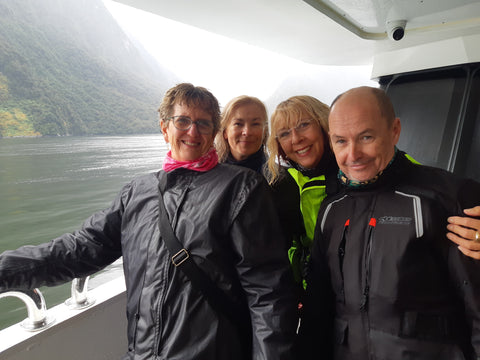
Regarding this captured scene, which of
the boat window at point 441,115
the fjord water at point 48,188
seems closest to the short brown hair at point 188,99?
the fjord water at point 48,188

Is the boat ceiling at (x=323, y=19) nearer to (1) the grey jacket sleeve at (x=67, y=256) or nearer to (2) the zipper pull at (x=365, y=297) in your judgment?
(1) the grey jacket sleeve at (x=67, y=256)

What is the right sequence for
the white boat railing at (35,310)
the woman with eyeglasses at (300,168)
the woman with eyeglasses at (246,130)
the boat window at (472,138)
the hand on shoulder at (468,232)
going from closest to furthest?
the hand on shoulder at (468,232)
the white boat railing at (35,310)
the woman with eyeglasses at (300,168)
the woman with eyeglasses at (246,130)
the boat window at (472,138)

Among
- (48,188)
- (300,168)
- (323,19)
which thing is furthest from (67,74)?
(300,168)

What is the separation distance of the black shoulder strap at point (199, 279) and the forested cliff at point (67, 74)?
272 cm

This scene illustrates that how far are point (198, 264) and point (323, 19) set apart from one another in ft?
8.16

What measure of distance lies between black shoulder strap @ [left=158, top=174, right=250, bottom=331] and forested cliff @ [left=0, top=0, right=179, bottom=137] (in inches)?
107

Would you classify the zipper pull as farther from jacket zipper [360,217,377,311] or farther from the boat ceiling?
the boat ceiling

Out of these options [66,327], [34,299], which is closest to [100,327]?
[66,327]

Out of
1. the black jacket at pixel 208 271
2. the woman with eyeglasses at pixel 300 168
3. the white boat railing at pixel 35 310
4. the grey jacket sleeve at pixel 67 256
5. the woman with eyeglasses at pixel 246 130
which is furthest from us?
the woman with eyeglasses at pixel 246 130

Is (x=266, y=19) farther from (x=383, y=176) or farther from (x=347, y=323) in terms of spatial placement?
(x=347, y=323)

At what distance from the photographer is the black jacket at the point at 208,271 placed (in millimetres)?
861

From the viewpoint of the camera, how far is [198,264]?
88 centimetres

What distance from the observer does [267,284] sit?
2.87 ft

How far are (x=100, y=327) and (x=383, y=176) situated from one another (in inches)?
64.1
